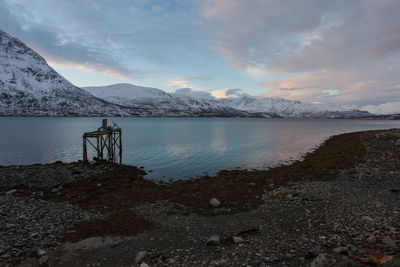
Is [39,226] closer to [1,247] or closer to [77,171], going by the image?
[1,247]

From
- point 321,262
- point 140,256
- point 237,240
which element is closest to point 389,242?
point 321,262

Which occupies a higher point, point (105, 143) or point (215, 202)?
point (105, 143)

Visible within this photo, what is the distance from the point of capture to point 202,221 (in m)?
13.4

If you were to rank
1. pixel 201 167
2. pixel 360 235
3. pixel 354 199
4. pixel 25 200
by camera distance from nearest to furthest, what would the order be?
pixel 360 235, pixel 354 199, pixel 25 200, pixel 201 167

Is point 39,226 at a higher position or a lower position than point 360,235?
lower

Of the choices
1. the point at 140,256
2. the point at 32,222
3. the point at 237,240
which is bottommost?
the point at 32,222

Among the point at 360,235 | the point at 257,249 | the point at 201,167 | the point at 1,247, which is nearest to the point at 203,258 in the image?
the point at 257,249

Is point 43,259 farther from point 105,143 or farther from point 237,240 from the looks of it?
point 105,143

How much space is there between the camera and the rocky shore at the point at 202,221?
882cm

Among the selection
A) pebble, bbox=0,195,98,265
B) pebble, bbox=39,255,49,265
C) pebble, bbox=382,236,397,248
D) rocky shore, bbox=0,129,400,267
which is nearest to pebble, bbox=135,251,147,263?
rocky shore, bbox=0,129,400,267

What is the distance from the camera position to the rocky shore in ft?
28.9

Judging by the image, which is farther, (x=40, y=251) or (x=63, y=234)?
(x=63, y=234)

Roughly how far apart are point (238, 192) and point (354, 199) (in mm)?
8330

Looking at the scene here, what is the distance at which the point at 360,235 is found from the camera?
31.1 ft
